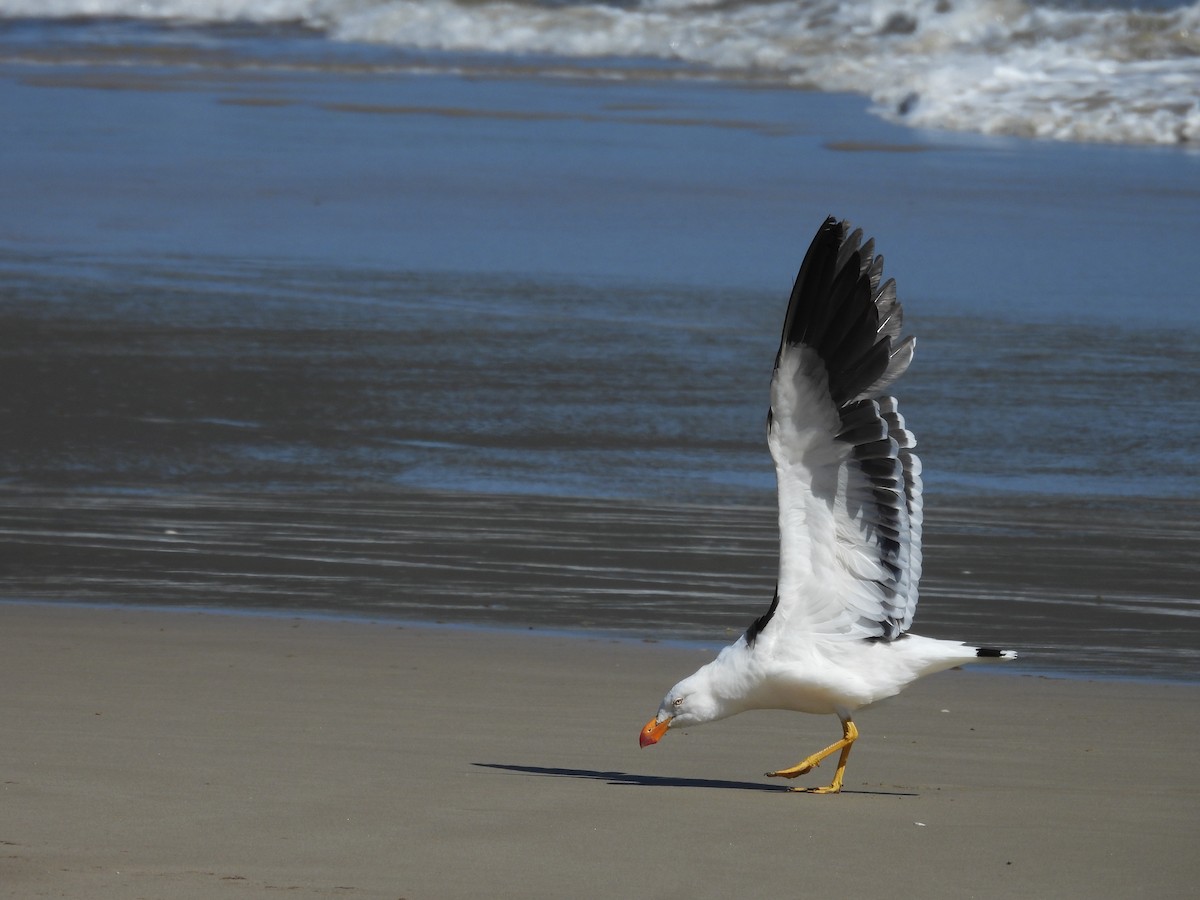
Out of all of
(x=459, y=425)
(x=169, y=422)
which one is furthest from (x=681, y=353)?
(x=169, y=422)

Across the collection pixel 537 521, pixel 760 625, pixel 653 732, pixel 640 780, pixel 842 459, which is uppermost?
pixel 842 459

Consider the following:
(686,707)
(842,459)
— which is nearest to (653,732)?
(686,707)

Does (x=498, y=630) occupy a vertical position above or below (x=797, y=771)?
below

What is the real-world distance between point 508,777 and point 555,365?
612 cm

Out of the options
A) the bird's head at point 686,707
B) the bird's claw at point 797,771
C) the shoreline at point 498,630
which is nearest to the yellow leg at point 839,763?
the bird's claw at point 797,771

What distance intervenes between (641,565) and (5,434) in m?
3.67

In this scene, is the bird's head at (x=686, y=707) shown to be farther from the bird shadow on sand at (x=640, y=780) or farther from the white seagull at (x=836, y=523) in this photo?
the bird shadow on sand at (x=640, y=780)

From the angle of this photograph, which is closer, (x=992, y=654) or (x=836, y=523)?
(x=992, y=654)

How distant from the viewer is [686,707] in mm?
5215

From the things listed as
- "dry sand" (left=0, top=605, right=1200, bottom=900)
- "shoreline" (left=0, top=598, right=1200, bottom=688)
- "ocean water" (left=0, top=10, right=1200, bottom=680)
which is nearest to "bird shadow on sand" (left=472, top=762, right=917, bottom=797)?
"dry sand" (left=0, top=605, right=1200, bottom=900)

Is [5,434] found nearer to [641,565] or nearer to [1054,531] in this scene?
[641,565]

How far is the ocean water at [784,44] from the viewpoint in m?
22.4

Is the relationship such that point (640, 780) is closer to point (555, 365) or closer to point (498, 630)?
point (498, 630)

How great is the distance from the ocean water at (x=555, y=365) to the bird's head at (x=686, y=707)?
5.31ft
